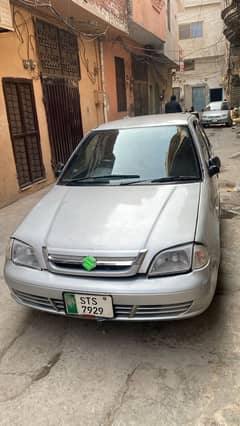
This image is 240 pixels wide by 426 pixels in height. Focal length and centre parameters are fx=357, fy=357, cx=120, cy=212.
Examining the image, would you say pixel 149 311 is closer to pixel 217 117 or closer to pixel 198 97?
pixel 217 117

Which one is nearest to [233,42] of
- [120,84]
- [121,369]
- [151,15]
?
[151,15]

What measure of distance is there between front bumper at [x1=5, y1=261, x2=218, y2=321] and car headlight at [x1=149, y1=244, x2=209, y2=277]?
1.6 inches

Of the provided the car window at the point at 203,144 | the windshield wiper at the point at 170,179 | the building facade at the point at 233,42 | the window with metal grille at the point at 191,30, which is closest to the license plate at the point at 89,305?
the windshield wiper at the point at 170,179

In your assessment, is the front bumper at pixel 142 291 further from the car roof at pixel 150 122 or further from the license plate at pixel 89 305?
the car roof at pixel 150 122

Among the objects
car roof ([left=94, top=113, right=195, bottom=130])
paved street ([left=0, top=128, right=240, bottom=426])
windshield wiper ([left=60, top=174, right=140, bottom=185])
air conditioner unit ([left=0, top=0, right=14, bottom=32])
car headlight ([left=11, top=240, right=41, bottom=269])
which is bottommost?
paved street ([left=0, top=128, right=240, bottom=426])

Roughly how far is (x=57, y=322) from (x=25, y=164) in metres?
4.75

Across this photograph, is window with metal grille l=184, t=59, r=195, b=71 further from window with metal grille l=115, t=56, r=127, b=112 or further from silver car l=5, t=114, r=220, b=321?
silver car l=5, t=114, r=220, b=321

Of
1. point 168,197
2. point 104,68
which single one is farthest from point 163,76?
point 168,197

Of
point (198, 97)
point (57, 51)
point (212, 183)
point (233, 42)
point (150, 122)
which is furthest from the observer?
point (198, 97)

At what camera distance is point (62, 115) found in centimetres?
839

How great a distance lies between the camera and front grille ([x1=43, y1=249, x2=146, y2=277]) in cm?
220

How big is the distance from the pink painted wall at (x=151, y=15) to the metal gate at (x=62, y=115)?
133 inches

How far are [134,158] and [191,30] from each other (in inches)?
1362

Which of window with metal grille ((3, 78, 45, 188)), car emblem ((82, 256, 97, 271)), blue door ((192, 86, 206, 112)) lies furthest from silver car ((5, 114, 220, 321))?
blue door ((192, 86, 206, 112))
